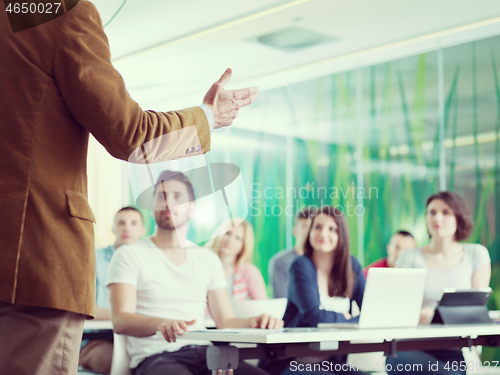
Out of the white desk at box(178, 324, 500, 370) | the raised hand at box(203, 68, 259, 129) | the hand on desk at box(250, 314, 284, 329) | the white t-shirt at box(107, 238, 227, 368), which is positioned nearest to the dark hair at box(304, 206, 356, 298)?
the white desk at box(178, 324, 500, 370)

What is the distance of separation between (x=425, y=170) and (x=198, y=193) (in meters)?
4.61

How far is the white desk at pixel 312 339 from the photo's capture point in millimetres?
1830

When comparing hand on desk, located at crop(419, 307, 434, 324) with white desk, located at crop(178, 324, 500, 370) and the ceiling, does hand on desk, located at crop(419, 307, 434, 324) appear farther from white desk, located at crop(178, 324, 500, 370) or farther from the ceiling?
the ceiling

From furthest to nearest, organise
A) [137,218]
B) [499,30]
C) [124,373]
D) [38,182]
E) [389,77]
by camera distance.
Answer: [389,77]
[499,30]
[137,218]
[124,373]
[38,182]

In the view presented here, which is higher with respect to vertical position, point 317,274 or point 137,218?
point 137,218

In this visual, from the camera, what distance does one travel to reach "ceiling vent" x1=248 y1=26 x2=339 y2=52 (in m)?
5.23

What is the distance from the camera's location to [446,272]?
9.96ft

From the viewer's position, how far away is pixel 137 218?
14.0 feet

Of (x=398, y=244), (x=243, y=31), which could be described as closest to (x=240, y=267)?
(x=398, y=244)

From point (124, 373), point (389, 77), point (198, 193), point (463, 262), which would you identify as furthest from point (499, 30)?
point (198, 193)

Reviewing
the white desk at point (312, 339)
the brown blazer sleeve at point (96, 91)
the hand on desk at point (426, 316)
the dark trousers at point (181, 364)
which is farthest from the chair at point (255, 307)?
the brown blazer sleeve at point (96, 91)

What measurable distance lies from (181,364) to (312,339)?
58 cm

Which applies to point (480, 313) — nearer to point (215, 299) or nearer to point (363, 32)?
point (215, 299)

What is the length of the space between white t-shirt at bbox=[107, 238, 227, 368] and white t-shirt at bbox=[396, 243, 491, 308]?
1.21 meters
